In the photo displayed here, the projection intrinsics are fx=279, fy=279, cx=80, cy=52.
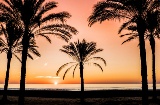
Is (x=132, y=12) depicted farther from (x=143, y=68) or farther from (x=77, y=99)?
(x=77, y=99)

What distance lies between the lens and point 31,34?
22.3 meters

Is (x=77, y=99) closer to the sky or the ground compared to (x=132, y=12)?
closer to the ground

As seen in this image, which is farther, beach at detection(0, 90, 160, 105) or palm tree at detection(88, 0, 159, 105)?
beach at detection(0, 90, 160, 105)

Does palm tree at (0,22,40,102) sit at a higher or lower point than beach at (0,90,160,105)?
higher

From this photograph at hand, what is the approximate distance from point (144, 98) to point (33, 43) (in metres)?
15.5

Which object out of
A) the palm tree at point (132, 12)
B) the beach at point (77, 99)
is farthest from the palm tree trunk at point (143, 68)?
the beach at point (77, 99)

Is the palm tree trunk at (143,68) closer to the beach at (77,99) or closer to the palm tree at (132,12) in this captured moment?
the palm tree at (132,12)

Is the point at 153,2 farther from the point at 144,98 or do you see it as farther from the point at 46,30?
the point at 46,30

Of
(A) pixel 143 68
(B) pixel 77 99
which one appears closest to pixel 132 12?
(A) pixel 143 68

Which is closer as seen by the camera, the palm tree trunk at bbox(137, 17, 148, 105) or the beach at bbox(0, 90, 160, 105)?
the palm tree trunk at bbox(137, 17, 148, 105)

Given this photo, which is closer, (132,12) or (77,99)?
(132,12)

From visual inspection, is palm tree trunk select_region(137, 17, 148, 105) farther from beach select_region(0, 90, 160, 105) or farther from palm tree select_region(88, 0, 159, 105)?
beach select_region(0, 90, 160, 105)

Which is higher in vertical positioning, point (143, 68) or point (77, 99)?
point (143, 68)

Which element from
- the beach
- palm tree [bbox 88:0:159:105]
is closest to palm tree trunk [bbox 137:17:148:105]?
palm tree [bbox 88:0:159:105]
